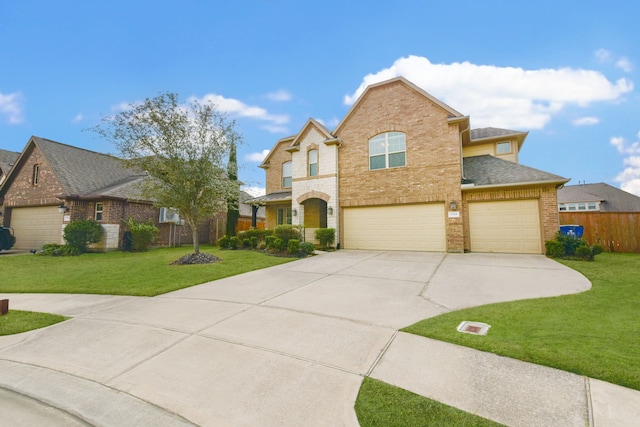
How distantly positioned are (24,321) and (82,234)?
12862 millimetres

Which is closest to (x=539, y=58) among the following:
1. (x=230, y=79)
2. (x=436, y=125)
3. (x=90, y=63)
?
(x=436, y=125)

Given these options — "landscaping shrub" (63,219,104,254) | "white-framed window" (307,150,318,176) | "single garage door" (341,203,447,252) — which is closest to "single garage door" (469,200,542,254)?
"single garage door" (341,203,447,252)

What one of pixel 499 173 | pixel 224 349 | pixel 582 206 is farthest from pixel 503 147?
pixel 582 206

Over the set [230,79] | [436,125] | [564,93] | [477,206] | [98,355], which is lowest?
[98,355]

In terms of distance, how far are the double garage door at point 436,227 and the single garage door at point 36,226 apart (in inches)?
690

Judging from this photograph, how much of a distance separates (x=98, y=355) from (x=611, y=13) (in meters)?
15.9

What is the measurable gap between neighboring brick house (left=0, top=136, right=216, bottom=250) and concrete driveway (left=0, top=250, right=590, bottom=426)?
1092 centimetres

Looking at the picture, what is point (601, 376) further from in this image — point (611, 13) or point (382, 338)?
point (611, 13)

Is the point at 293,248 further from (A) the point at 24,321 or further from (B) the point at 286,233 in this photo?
(A) the point at 24,321

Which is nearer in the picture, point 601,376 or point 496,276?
point 601,376

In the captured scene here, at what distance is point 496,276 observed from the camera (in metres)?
7.45

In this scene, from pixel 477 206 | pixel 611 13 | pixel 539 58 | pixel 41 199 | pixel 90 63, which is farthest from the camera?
pixel 41 199

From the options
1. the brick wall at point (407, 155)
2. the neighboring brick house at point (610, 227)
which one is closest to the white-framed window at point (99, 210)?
the brick wall at point (407, 155)

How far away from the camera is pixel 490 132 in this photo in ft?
57.2
